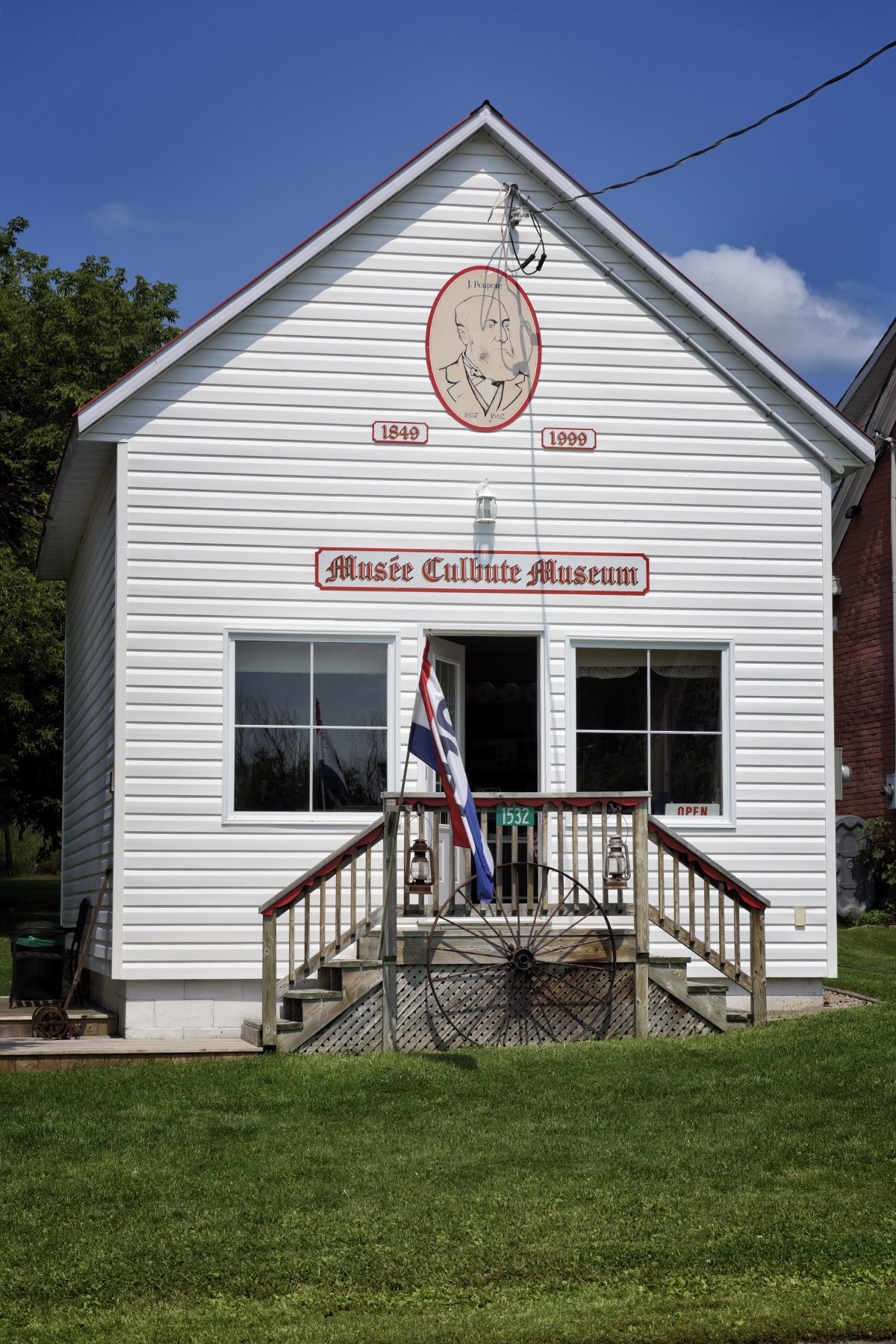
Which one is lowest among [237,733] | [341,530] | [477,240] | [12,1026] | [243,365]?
[12,1026]

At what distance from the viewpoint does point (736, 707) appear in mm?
13953

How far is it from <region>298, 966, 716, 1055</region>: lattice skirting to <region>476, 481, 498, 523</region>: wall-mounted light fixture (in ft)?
13.1

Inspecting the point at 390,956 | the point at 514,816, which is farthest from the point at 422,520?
the point at 390,956

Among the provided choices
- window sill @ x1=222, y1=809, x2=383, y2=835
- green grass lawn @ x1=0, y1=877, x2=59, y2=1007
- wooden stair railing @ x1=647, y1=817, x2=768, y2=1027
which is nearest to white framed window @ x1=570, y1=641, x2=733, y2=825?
wooden stair railing @ x1=647, y1=817, x2=768, y2=1027

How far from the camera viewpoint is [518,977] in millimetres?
11891

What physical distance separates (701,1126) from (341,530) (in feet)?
21.2

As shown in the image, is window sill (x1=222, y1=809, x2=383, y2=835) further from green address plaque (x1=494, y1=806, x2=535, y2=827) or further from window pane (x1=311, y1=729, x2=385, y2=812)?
green address plaque (x1=494, y1=806, x2=535, y2=827)

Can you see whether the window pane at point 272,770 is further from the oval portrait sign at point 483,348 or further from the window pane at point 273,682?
the oval portrait sign at point 483,348

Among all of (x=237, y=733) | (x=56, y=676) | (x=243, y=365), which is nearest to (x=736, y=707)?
(x=237, y=733)

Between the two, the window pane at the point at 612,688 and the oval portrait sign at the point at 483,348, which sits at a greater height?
the oval portrait sign at the point at 483,348

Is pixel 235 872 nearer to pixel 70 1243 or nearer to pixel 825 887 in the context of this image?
pixel 825 887

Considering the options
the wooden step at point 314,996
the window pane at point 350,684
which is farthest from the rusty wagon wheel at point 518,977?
the window pane at point 350,684

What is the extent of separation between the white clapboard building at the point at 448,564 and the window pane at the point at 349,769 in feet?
0.08

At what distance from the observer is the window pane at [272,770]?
13.4m
